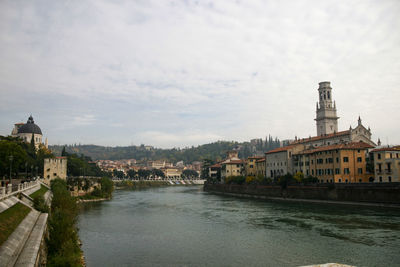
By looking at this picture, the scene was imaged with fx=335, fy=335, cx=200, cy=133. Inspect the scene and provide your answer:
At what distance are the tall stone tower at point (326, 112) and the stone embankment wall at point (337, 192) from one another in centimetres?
3329

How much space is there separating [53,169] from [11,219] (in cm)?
5802

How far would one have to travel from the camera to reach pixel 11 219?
1967cm

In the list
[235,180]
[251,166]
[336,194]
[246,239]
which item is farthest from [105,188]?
[246,239]

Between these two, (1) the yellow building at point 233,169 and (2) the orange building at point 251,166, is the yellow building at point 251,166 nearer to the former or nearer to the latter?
(2) the orange building at point 251,166

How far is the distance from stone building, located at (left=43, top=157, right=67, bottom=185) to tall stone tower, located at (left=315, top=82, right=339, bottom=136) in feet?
239

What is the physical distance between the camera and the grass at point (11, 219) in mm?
16188

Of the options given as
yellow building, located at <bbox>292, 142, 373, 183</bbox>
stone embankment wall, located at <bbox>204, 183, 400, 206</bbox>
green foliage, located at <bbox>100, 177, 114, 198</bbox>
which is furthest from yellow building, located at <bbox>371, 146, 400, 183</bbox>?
green foliage, located at <bbox>100, 177, 114, 198</bbox>

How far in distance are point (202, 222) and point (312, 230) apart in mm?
13379

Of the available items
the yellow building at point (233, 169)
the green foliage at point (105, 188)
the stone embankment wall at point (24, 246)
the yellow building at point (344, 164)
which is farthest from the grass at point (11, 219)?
the yellow building at point (233, 169)

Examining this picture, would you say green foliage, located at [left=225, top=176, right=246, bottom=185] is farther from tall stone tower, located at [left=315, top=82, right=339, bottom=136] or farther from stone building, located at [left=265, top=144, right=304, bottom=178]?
tall stone tower, located at [left=315, top=82, right=339, bottom=136]

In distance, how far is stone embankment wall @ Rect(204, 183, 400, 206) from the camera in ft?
157

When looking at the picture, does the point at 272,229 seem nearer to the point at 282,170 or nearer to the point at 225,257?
the point at 225,257

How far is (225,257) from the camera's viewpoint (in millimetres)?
25047

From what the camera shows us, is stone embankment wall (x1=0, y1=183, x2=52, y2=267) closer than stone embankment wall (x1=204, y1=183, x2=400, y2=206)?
Yes
